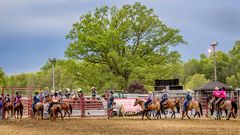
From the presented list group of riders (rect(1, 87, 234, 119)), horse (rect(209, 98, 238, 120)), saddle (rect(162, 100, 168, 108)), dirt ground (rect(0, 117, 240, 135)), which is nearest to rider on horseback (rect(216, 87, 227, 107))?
group of riders (rect(1, 87, 234, 119))

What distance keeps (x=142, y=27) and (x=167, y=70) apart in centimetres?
575

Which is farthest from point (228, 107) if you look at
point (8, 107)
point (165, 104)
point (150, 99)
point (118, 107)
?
point (8, 107)

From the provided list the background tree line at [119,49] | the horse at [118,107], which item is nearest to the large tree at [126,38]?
the background tree line at [119,49]

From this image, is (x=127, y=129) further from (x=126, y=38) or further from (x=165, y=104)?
(x=126, y=38)

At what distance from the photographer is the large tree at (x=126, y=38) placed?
4750 centimetres

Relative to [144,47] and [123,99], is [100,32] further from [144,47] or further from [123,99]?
[123,99]

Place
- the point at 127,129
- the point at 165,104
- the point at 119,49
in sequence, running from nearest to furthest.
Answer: the point at 127,129
the point at 165,104
the point at 119,49

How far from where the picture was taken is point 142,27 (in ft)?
158

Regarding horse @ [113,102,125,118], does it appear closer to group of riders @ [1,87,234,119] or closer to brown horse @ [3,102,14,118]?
group of riders @ [1,87,234,119]

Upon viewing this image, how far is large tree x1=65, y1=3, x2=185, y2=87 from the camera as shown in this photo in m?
47.5

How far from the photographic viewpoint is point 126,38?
1909 inches

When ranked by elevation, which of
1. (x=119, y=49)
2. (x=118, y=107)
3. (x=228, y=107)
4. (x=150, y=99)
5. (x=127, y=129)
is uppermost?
(x=119, y=49)

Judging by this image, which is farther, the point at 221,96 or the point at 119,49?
the point at 119,49

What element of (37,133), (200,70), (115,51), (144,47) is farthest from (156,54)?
(200,70)
